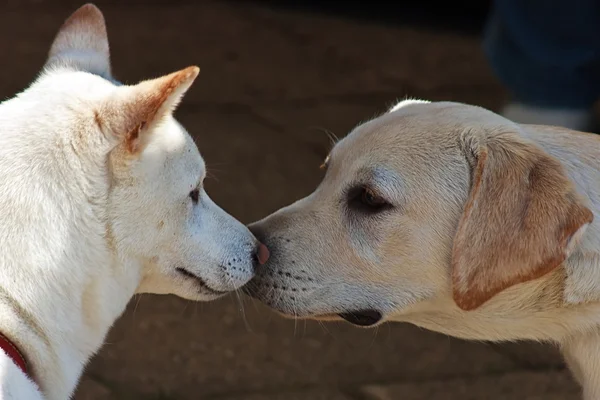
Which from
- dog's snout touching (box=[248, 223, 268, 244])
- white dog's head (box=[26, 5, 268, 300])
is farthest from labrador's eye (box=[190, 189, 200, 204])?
dog's snout touching (box=[248, 223, 268, 244])

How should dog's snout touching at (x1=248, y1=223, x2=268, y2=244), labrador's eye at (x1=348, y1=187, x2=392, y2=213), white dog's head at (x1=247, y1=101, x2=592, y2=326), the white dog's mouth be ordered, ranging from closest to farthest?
white dog's head at (x1=247, y1=101, x2=592, y2=326) → the white dog's mouth → labrador's eye at (x1=348, y1=187, x2=392, y2=213) → dog's snout touching at (x1=248, y1=223, x2=268, y2=244)

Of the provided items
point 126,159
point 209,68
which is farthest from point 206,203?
point 209,68

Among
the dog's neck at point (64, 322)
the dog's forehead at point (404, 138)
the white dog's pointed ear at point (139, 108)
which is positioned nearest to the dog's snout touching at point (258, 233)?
the dog's forehead at point (404, 138)

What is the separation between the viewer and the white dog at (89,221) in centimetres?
267

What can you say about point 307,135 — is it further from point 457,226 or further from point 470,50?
point 457,226

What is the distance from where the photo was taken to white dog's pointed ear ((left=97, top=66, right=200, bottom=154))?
8.61 ft

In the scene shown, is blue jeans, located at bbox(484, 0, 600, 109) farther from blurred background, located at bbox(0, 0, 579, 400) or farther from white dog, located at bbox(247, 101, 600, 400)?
white dog, located at bbox(247, 101, 600, 400)

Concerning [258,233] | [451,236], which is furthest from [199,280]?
[451,236]

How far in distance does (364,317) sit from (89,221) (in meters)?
0.94

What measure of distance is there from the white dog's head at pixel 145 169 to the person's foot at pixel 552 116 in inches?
108

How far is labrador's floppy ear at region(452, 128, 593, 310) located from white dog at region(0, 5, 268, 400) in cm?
69

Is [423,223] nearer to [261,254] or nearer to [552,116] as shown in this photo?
[261,254]

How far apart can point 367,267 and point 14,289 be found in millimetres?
1068

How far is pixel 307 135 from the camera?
6.26 meters
